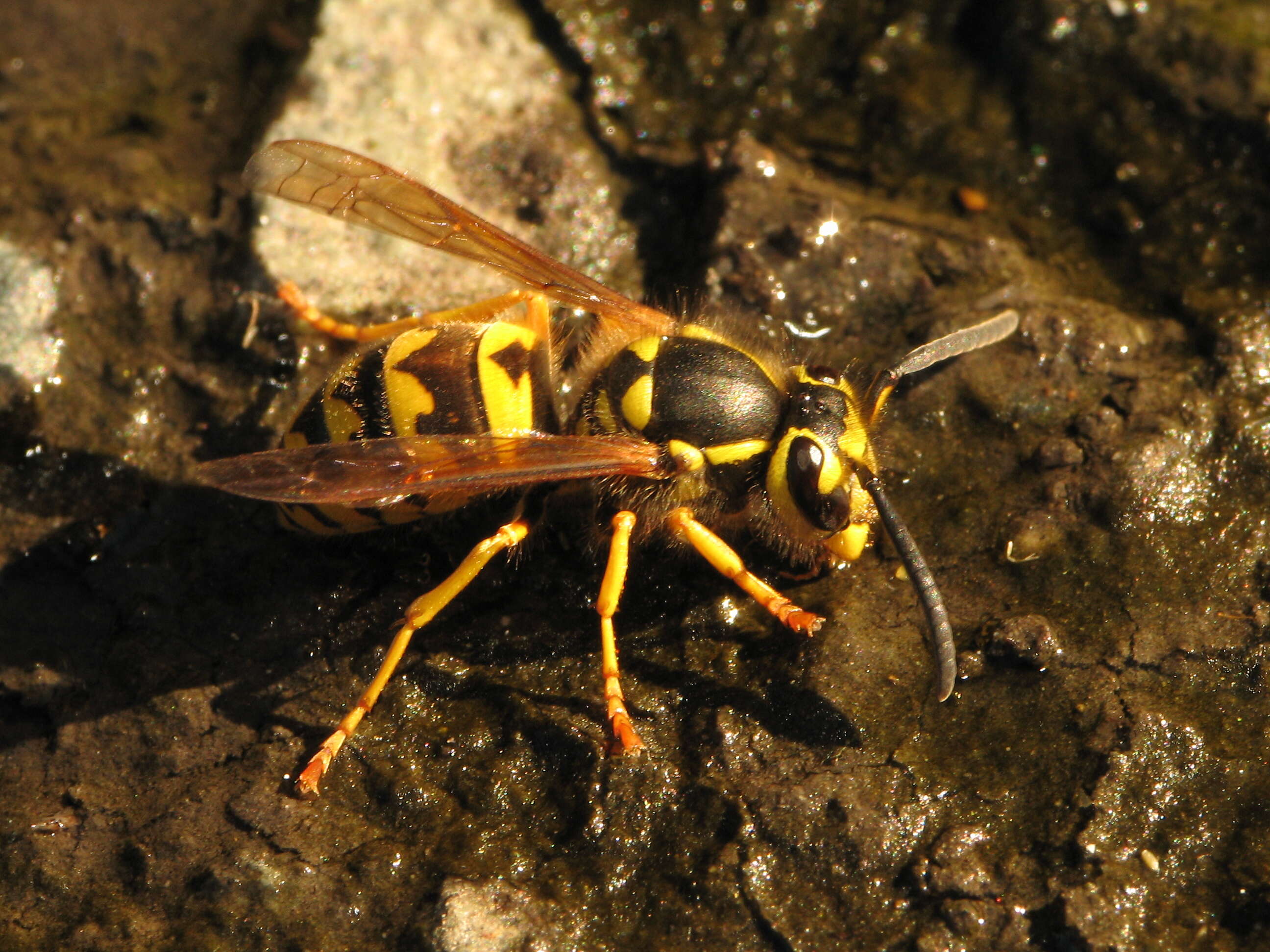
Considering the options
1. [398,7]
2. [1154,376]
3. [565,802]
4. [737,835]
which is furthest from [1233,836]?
[398,7]

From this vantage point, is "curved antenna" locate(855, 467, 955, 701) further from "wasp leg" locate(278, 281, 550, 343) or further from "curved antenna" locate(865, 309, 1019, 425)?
"wasp leg" locate(278, 281, 550, 343)

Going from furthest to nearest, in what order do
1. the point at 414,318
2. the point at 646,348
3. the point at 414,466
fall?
the point at 414,318, the point at 646,348, the point at 414,466

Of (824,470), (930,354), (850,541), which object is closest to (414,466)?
(824,470)

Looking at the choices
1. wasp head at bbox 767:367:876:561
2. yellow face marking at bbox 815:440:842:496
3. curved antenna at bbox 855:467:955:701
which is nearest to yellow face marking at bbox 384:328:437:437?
wasp head at bbox 767:367:876:561

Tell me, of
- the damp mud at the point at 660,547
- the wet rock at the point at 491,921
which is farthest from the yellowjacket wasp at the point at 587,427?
the wet rock at the point at 491,921

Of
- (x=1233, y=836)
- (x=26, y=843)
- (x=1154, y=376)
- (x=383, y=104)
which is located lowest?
(x=26, y=843)

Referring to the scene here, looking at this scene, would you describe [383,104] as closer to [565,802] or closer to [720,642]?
[720,642]

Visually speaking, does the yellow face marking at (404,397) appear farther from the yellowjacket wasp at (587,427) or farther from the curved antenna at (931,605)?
the curved antenna at (931,605)

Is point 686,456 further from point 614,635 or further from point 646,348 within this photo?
point 614,635
